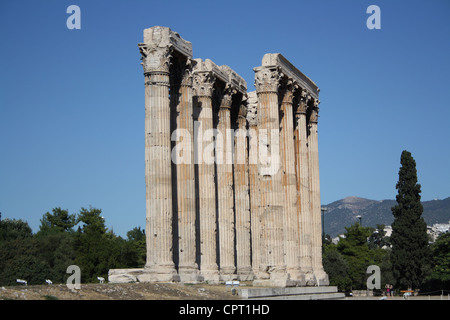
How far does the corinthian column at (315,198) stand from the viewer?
5775cm

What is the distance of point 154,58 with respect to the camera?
40.6m

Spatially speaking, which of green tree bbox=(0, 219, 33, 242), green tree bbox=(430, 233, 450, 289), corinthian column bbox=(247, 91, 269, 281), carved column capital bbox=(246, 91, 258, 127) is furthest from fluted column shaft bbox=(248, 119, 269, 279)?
green tree bbox=(0, 219, 33, 242)

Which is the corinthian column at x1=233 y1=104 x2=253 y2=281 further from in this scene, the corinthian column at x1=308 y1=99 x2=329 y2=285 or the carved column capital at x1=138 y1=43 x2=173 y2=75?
the carved column capital at x1=138 y1=43 x2=173 y2=75

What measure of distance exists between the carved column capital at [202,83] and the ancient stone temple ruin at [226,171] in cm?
7

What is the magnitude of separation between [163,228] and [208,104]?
12375mm

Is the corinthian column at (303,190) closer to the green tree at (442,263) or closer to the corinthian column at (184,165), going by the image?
the corinthian column at (184,165)

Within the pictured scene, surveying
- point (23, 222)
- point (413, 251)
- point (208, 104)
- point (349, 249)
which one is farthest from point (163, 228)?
point (349, 249)

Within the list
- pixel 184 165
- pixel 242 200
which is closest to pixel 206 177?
pixel 184 165

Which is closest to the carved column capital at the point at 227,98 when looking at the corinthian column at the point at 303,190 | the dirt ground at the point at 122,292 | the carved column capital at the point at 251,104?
the carved column capital at the point at 251,104

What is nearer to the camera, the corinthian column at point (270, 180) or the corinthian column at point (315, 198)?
the corinthian column at point (270, 180)

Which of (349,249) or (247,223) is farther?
(349,249)
